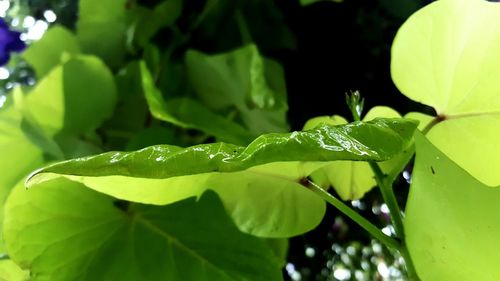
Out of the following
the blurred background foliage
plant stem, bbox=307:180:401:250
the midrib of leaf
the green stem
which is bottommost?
the blurred background foliage

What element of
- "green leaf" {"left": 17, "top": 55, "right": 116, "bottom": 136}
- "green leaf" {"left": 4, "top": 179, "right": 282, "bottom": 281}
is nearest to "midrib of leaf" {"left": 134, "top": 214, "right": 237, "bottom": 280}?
"green leaf" {"left": 4, "top": 179, "right": 282, "bottom": 281}

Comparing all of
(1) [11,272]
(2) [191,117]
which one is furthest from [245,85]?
(1) [11,272]

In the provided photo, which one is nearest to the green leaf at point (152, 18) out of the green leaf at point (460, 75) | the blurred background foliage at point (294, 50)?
the blurred background foliage at point (294, 50)

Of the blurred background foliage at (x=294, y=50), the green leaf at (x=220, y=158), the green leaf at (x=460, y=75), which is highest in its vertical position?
the green leaf at (x=220, y=158)

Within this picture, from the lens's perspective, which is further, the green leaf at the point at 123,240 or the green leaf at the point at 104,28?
the green leaf at the point at 104,28

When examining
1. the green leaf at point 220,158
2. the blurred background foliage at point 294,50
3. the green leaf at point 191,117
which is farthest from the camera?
the blurred background foliage at point 294,50

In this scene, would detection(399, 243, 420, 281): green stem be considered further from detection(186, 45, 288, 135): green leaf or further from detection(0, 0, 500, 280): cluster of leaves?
detection(186, 45, 288, 135): green leaf

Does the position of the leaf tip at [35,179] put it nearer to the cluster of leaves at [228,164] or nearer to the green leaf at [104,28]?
the cluster of leaves at [228,164]
